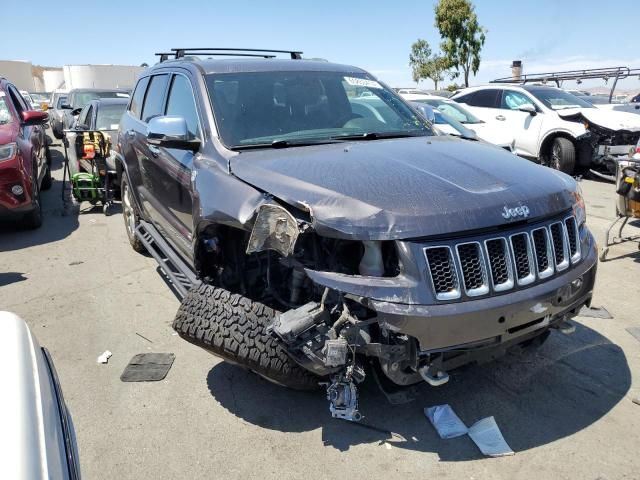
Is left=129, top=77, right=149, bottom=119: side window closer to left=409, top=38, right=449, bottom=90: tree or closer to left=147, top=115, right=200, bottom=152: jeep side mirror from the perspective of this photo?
left=147, top=115, right=200, bottom=152: jeep side mirror

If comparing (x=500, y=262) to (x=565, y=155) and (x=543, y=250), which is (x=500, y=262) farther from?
(x=565, y=155)

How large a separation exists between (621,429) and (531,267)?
1070 mm

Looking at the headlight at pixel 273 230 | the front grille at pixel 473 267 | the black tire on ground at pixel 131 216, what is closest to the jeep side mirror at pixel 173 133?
the headlight at pixel 273 230

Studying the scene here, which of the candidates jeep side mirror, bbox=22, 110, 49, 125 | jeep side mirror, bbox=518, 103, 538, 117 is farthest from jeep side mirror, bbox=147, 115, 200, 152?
jeep side mirror, bbox=518, 103, 538, 117

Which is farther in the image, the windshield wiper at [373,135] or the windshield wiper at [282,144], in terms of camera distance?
the windshield wiper at [373,135]

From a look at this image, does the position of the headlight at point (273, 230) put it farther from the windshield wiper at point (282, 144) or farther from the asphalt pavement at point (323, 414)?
the asphalt pavement at point (323, 414)

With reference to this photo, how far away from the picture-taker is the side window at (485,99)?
1248cm

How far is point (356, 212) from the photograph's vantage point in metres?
2.54

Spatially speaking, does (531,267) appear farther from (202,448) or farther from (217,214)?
(202,448)

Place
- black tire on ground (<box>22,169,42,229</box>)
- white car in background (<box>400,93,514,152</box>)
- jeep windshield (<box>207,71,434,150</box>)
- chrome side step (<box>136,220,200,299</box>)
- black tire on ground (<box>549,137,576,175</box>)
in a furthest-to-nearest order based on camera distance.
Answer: white car in background (<box>400,93,514,152</box>) < black tire on ground (<box>549,137,576,175</box>) < black tire on ground (<box>22,169,42,229</box>) < chrome side step (<box>136,220,200,299</box>) < jeep windshield (<box>207,71,434,150</box>)

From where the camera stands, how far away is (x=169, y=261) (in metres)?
4.59

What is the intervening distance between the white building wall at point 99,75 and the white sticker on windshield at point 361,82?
31415mm

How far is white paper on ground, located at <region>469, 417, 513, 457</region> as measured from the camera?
9.20 ft

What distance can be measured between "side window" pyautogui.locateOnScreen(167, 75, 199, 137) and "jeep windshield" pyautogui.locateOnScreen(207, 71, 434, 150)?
199 mm
